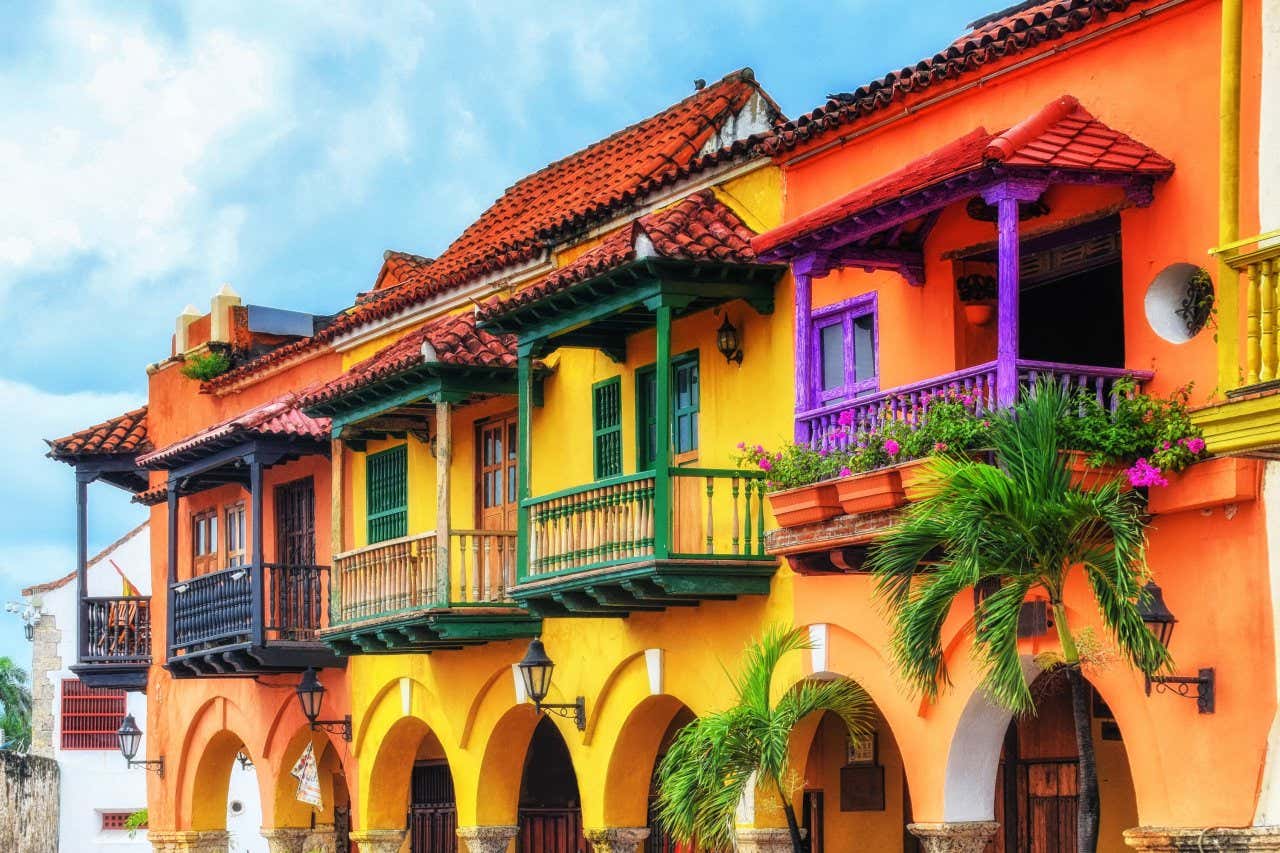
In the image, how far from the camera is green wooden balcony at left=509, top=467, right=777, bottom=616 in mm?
15594

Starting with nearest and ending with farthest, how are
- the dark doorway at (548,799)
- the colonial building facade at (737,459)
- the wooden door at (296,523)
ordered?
the colonial building facade at (737,459) → the dark doorway at (548,799) → the wooden door at (296,523)

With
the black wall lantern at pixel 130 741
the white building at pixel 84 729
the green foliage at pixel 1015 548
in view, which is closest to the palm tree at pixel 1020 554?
the green foliage at pixel 1015 548

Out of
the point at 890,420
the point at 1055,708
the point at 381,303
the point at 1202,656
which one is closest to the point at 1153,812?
the point at 1202,656

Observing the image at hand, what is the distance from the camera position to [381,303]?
21.8 meters

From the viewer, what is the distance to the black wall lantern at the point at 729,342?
1648 centimetres

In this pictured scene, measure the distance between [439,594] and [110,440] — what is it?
372 inches

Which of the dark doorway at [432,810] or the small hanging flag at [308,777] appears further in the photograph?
the dark doorway at [432,810]

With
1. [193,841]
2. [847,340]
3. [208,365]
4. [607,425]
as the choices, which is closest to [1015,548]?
[847,340]

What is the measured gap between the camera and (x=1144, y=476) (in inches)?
474

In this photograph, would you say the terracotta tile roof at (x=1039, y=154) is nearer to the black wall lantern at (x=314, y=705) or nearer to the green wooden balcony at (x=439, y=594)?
the green wooden balcony at (x=439, y=594)

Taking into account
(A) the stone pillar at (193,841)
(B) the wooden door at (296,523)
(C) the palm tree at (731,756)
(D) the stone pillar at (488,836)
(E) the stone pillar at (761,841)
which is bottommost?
(A) the stone pillar at (193,841)

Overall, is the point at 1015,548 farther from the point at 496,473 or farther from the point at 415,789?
the point at 415,789

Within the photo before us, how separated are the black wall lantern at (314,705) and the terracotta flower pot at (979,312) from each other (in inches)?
377

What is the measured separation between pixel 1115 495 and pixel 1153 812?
76.3 inches
